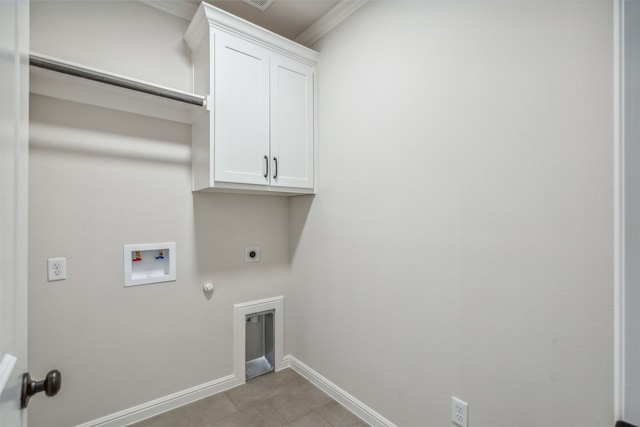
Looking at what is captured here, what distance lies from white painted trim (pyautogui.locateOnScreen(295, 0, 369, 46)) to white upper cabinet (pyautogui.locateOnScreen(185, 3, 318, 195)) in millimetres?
162

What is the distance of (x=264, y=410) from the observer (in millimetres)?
1922

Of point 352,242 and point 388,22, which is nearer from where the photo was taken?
point 388,22

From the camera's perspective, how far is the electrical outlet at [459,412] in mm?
1367

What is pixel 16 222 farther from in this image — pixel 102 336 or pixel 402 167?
pixel 402 167

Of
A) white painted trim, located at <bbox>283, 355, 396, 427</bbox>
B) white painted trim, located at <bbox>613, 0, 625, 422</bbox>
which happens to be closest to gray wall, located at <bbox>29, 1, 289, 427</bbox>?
white painted trim, located at <bbox>283, 355, 396, 427</bbox>

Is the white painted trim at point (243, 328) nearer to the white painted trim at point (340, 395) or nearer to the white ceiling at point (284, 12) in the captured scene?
the white painted trim at point (340, 395)

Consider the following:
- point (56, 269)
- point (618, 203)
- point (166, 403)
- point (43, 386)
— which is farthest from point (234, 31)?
point (166, 403)

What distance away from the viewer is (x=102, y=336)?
1729 millimetres

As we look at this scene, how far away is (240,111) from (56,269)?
4.44ft

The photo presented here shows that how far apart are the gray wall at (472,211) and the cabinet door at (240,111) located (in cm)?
48

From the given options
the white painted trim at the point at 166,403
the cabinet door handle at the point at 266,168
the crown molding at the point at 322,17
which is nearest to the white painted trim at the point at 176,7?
the crown molding at the point at 322,17
